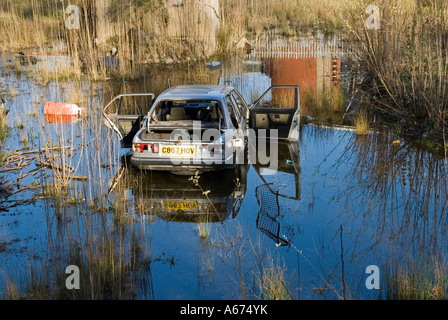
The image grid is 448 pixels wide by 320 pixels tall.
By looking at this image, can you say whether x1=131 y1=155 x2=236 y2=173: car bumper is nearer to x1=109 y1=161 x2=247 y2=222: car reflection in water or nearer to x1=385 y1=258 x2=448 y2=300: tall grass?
x1=109 y1=161 x2=247 y2=222: car reflection in water

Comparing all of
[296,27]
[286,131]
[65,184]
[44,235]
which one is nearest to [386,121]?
[286,131]

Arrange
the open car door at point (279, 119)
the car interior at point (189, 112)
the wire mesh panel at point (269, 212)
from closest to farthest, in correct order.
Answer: the wire mesh panel at point (269, 212)
the car interior at point (189, 112)
the open car door at point (279, 119)

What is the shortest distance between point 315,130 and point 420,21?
306cm

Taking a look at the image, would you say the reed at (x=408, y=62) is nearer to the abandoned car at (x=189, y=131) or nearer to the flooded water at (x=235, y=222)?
the flooded water at (x=235, y=222)

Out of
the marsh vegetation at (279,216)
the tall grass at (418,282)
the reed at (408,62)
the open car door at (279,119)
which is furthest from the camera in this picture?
the open car door at (279,119)

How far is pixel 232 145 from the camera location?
8.38m

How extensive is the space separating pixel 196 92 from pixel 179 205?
2347 millimetres

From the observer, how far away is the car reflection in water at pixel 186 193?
7.22m

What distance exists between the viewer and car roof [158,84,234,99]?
8.84 metres

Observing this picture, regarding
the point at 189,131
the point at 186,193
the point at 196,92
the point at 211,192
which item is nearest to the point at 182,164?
the point at 186,193

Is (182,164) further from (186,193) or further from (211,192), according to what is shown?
Answer: (211,192)

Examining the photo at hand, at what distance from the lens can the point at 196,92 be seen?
9102 millimetres

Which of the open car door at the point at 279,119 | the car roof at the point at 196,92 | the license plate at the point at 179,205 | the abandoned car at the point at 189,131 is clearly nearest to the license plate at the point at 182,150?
the abandoned car at the point at 189,131

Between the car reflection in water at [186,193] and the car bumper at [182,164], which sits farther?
the car bumper at [182,164]
